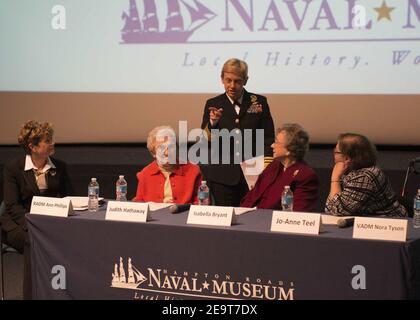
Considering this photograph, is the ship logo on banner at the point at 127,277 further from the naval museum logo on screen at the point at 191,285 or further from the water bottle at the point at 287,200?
the water bottle at the point at 287,200

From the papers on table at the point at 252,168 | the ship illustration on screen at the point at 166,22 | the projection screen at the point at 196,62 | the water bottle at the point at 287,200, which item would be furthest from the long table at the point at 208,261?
the ship illustration on screen at the point at 166,22

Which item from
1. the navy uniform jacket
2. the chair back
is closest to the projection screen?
the navy uniform jacket

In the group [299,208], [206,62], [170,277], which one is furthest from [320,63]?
[170,277]

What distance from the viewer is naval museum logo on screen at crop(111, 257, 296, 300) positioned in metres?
3.10

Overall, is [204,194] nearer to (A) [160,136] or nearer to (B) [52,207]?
(A) [160,136]

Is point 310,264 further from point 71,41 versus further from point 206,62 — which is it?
point 71,41

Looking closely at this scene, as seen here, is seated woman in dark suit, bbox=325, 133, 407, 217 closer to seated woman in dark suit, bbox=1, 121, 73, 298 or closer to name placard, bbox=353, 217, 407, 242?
name placard, bbox=353, 217, 407, 242

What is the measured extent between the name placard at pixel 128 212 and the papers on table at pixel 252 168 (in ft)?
3.84

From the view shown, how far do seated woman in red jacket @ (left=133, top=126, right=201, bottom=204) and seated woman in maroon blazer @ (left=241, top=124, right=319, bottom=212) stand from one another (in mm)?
311

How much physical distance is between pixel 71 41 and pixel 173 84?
2.98 ft

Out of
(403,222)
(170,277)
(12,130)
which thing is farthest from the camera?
(12,130)

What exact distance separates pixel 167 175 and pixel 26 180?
791 millimetres

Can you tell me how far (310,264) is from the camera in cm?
302

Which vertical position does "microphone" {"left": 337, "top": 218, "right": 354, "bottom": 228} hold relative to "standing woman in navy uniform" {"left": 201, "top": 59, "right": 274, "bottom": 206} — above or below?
below
